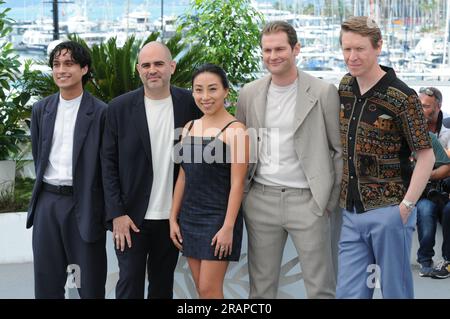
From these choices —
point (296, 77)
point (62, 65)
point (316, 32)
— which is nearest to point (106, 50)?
point (62, 65)

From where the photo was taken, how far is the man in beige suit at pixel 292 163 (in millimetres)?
3656

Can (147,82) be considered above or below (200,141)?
above

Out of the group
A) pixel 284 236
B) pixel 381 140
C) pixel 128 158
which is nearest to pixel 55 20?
pixel 128 158

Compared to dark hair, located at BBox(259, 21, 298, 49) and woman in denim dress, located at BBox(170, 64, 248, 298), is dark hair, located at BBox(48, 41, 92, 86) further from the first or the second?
dark hair, located at BBox(259, 21, 298, 49)

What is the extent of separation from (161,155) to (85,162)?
1.20 ft

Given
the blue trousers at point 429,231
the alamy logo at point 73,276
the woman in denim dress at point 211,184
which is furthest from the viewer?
the blue trousers at point 429,231

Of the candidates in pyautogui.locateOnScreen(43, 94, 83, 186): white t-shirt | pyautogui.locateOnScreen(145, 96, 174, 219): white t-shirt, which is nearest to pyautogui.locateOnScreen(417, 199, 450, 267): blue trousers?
pyautogui.locateOnScreen(145, 96, 174, 219): white t-shirt

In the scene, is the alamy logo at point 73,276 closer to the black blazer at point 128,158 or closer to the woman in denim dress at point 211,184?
the black blazer at point 128,158

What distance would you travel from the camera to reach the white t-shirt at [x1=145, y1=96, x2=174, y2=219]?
3.77m

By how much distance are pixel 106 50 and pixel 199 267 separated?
10.5ft

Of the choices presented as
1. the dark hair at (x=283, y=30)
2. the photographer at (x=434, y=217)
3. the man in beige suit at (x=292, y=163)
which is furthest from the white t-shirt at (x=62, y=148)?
the photographer at (x=434, y=217)

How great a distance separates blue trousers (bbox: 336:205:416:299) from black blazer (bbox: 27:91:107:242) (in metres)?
1.17

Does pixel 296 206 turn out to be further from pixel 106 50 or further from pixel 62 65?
pixel 106 50

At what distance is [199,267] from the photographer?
367cm
